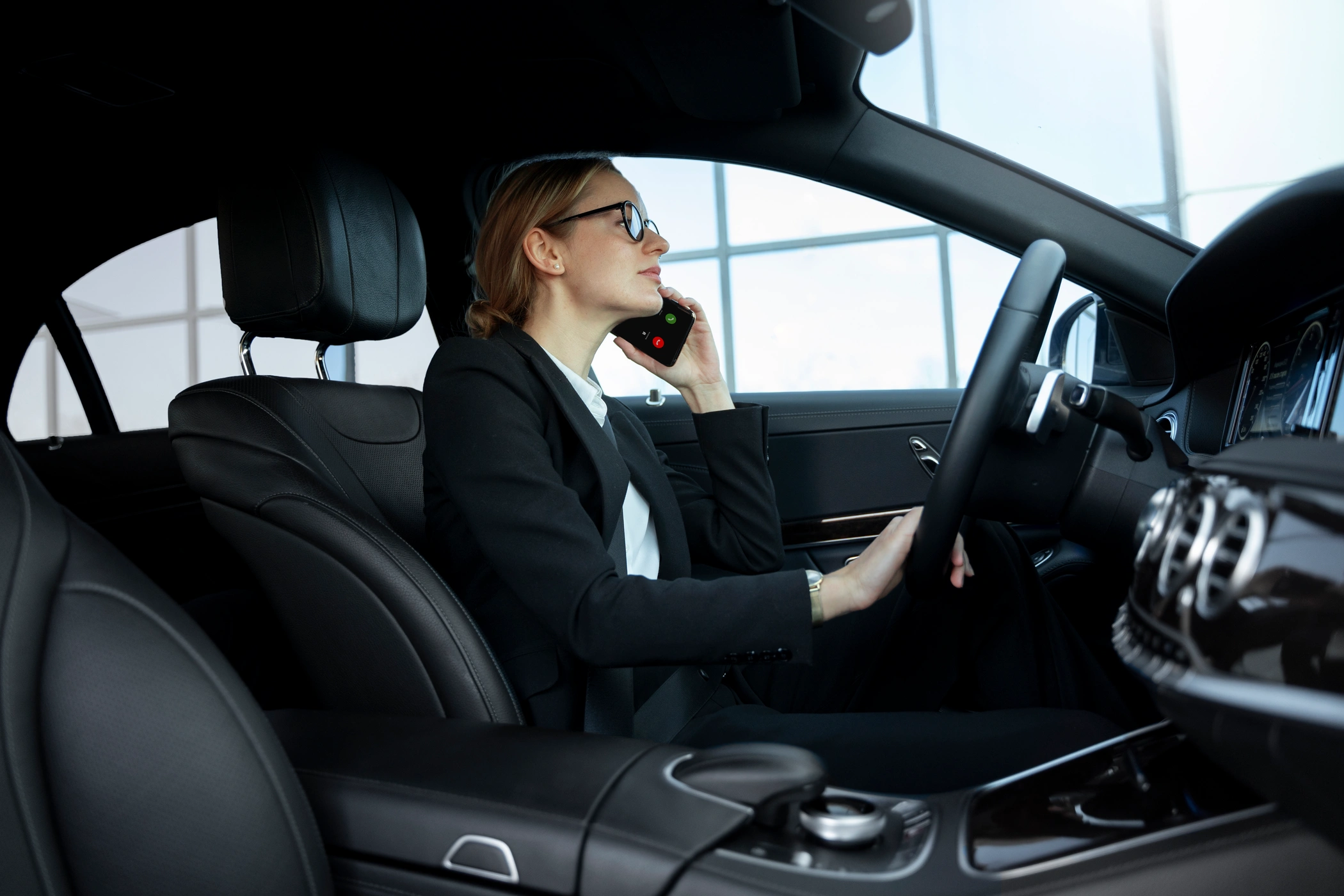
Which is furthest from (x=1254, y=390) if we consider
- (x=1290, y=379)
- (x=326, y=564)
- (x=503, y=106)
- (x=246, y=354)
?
(x=246, y=354)

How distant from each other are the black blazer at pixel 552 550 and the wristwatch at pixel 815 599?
0.06 feet

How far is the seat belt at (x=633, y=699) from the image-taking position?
1.16 m

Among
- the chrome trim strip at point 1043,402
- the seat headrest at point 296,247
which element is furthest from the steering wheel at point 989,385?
the seat headrest at point 296,247

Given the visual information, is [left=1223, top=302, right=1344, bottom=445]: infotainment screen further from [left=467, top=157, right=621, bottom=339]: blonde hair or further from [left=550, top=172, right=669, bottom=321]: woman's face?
[left=467, top=157, right=621, bottom=339]: blonde hair

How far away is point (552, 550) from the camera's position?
1.07 m

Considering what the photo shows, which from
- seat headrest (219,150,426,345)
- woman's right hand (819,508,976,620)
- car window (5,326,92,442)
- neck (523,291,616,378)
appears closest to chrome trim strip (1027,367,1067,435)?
woman's right hand (819,508,976,620)

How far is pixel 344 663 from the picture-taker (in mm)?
1101

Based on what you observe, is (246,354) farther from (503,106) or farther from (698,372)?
(698,372)

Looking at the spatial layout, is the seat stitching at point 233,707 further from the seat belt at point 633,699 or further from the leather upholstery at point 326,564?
the seat belt at point 633,699

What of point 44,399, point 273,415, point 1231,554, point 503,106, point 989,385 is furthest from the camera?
point 44,399

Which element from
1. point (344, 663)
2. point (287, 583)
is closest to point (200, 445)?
point (287, 583)

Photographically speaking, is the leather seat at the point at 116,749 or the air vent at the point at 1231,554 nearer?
the air vent at the point at 1231,554

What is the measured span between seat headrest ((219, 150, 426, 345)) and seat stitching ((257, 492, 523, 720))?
1.13 feet

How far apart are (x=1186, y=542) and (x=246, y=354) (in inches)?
53.4
